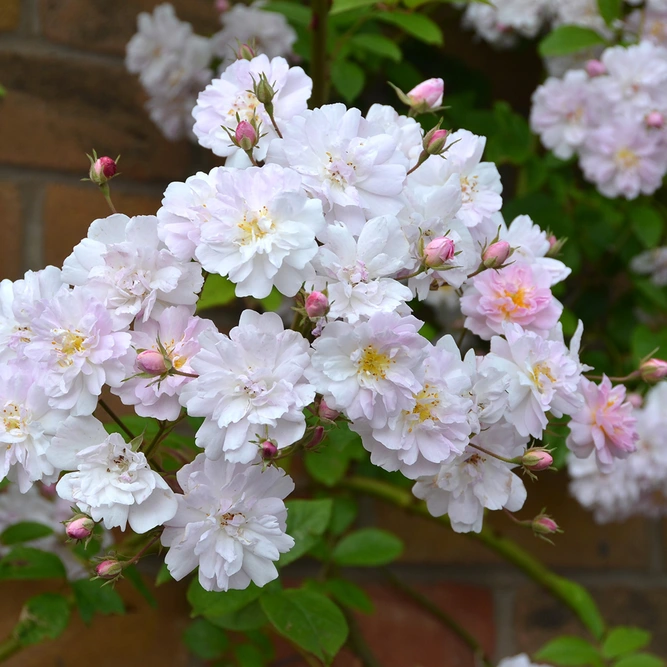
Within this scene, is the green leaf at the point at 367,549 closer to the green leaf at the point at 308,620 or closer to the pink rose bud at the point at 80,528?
the green leaf at the point at 308,620

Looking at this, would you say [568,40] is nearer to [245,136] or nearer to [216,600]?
[245,136]

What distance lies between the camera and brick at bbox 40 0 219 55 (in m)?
0.92

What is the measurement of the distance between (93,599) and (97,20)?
0.67 metres

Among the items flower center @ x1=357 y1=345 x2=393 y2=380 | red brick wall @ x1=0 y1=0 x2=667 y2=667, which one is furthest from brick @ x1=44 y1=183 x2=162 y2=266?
flower center @ x1=357 y1=345 x2=393 y2=380

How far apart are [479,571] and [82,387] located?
0.76 meters

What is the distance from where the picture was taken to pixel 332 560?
2.69 ft

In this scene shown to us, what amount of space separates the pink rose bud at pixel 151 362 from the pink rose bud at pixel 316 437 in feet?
0.28

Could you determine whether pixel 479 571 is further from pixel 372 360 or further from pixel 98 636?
pixel 372 360

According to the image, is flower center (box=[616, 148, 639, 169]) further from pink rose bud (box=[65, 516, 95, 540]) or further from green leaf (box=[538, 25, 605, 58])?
pink rose bud (box=[65, 516, 95, 540])

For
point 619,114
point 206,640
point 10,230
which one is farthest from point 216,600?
point 619,114

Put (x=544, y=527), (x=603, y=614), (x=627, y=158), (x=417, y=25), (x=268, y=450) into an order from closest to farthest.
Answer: (x=268, y=450), (x=544, y=527), (x=417, y=25), (x=627, y=158), (x=603, y=614)

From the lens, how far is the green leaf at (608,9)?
870 mm

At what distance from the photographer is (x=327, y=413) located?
40 cm

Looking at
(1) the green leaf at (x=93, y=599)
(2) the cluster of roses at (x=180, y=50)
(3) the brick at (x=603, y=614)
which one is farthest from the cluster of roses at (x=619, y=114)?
(1) the green leaf at (x=93, y=599)
